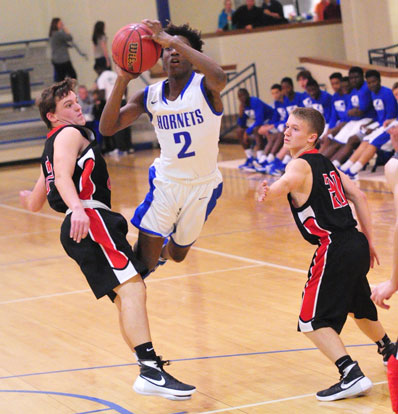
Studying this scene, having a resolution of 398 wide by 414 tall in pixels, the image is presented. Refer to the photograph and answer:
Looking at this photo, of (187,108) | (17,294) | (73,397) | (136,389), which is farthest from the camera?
(17,294)

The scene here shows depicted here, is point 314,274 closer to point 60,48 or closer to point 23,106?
point 60,48

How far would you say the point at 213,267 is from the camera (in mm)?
7238

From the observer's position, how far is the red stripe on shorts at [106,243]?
4145 millimetres

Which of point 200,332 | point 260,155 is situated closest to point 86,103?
point 260,155

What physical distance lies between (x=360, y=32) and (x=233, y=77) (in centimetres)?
287

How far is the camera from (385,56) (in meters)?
14.5

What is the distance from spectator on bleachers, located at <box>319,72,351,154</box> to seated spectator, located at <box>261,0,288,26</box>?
291 inches

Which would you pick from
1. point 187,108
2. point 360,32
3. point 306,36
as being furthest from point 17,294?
point 306,36

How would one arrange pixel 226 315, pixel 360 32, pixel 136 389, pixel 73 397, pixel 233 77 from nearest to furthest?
1. pixel 136 389
2. pixel 73 397
3. pixel 226 315
4. pixel 360 32
5. pixel 233 77

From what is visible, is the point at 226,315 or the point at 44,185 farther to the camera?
the point at 226,315

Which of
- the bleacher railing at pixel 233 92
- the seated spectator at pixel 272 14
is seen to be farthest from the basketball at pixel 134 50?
the seated spectator at pixel 272 14

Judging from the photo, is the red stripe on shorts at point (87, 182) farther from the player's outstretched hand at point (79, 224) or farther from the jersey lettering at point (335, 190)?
the jersey lettering at point (335, 190)

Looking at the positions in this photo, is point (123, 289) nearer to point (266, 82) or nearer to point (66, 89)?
point (66, 89)

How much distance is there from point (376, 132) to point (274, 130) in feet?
7.61
